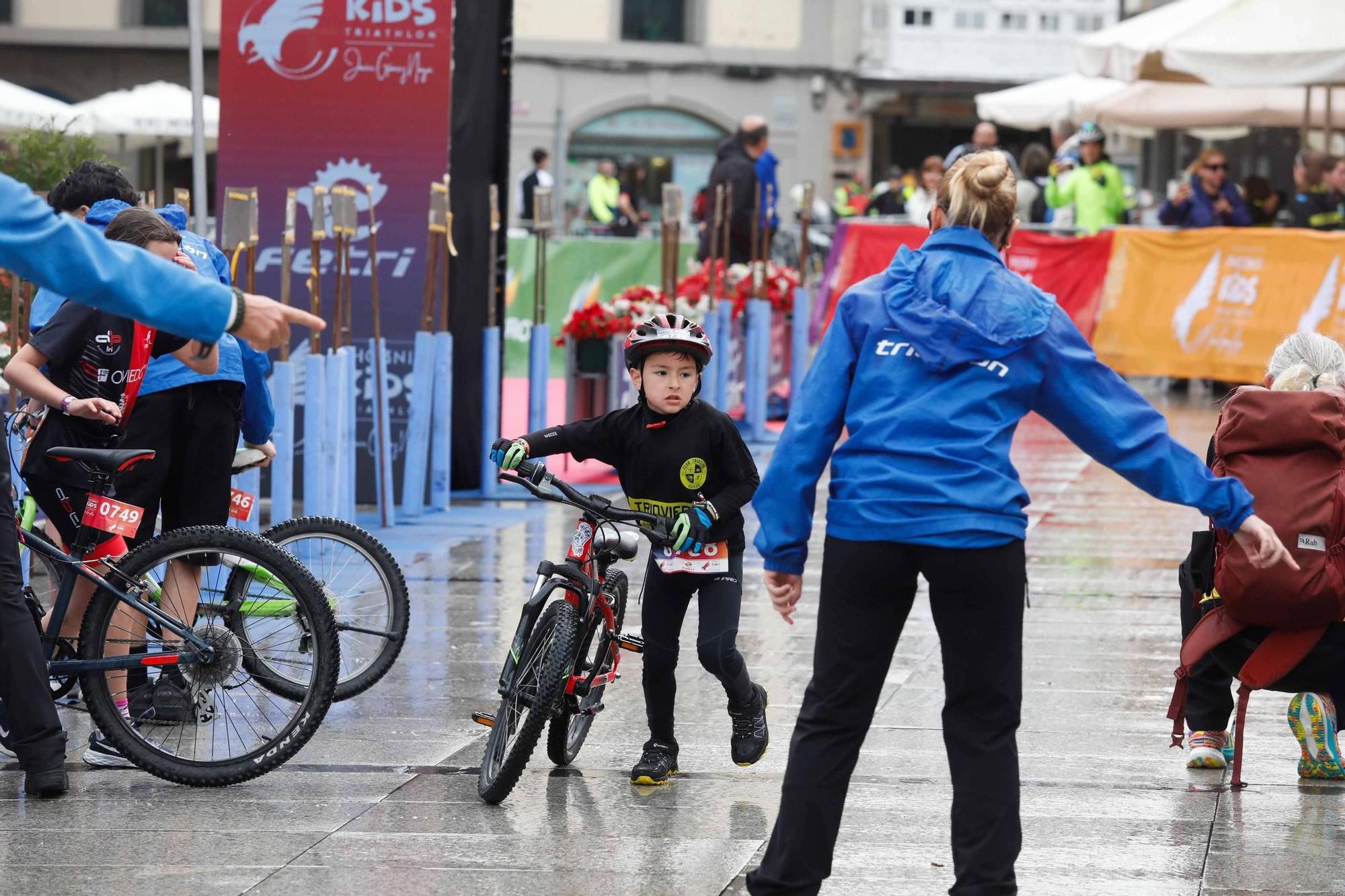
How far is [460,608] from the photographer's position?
8.46 metres

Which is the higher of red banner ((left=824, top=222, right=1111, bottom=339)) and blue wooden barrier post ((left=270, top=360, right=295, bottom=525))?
red banner ((left=824, top=222, right=1111, bottom=339))

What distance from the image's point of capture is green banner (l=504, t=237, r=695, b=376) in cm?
1845

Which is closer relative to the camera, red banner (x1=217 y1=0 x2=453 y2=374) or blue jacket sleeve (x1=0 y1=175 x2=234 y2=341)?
blue jacket sleeve (x1=0 y1=175 x2=234 y2=341)

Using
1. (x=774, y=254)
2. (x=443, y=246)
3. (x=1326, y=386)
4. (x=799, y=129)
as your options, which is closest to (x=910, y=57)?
(x=799, y=129)

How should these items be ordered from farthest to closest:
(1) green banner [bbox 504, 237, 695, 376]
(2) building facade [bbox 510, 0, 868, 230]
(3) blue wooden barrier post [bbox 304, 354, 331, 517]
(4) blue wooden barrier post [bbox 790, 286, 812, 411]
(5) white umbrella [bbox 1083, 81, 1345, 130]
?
1. (2) building facade [bbox 510, 0, 868, 230]
2. (5) white umbrella [bbox 1083, 81, 1345, 130]
3. (1) green banner [bbox 504, 237, 695, 376]
4. (4) blue wooden barrier post [bbox 790, 286, 812, 411]
5. (3) blue wooden barrier post [bbox 304, 354, 331, 517]

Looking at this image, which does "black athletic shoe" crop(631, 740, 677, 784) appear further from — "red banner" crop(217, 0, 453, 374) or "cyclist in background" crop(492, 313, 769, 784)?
"red banner" crop(217, 0, 453, 374)

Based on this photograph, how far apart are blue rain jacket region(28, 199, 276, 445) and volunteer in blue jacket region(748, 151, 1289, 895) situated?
2403mm

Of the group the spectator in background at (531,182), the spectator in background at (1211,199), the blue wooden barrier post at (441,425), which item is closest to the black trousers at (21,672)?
the blue wooden barrier post at (441,425)

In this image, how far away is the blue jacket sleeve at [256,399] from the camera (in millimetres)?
6664

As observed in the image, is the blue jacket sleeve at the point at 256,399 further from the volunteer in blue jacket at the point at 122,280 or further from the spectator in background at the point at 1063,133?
the spectator in background at the point at 1063,133

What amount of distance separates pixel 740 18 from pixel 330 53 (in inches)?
1262

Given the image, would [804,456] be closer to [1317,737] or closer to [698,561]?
[698,561]

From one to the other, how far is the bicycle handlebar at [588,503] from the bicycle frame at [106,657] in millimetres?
999

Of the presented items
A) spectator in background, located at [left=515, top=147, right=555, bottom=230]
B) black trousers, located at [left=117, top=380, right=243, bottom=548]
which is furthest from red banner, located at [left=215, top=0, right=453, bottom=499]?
spectator in background, located at [left=515, top=147, right=555, bottom=230]
